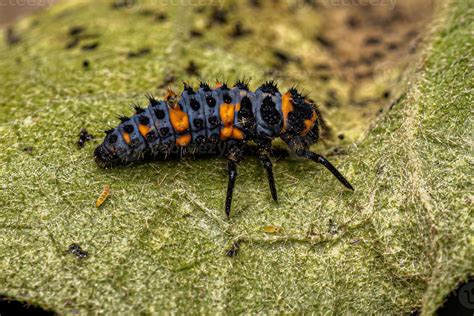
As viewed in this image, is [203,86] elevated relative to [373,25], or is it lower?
elevated

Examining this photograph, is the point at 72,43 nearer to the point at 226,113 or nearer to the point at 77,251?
the point at 226,113

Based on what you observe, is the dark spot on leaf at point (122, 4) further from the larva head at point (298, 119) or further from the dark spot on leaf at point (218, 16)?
the larva head at point (298, 119)

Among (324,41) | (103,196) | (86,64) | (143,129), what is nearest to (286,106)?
(143,129)

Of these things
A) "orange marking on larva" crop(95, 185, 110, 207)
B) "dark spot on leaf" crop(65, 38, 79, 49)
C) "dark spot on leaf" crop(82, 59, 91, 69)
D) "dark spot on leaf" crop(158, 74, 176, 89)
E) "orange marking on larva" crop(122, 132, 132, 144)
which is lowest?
"orange marking on larva" crop(95, 185, 110, 207)

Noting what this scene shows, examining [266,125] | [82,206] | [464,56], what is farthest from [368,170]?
[82,206]

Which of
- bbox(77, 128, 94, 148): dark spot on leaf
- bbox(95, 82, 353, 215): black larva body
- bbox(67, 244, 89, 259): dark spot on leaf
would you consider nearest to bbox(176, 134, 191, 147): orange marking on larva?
bbox(95, 82, 353, 215): black larva body

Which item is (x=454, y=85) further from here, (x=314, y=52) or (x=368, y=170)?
(x=314, y=52)

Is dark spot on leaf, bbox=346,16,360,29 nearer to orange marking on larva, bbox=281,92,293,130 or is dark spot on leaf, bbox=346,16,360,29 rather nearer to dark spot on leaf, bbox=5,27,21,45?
orange marking on larva, bbox=281,92,293,130

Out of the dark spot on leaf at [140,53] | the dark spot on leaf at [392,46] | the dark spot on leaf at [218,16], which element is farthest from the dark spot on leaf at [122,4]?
the dark spot on leaf at [392,46]
